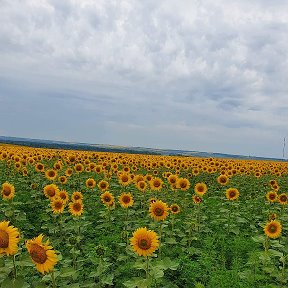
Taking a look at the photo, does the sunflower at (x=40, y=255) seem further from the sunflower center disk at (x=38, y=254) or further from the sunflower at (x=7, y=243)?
the sunflower at (x=7, y=243)

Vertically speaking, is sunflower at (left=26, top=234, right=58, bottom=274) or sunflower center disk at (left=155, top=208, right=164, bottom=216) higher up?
sunflower center disk at (left=155, top=208, right=164, bottom=216)

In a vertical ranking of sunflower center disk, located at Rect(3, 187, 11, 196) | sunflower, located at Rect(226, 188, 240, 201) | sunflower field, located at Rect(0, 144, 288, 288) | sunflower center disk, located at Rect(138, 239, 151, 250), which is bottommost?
sunflower field, located at Rect(0, 144, 288, 288)

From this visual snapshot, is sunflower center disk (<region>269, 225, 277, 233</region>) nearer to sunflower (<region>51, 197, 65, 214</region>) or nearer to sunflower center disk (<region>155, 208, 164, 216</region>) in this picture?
sunflower center disk (<region>155, 208, 164, 216</region>)

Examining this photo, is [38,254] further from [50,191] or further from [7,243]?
[50,191]

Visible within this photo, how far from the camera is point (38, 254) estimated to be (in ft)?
14.4

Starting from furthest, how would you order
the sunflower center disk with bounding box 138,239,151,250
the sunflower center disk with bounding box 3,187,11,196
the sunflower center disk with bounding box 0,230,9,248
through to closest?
the sunflower center disk with bounding box 3,187,11,196 → the sunflower center disk with bounding box 138,239,151,250 → the sunflower center disk with bounding box 0,230,9,248

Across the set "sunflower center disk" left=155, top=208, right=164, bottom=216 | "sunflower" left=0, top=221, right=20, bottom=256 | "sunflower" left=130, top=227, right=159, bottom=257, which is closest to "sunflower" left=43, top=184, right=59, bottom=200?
"sunflower center disk" left=155, top=208, right=164, bottom=216

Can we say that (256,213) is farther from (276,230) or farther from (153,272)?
(153,272)

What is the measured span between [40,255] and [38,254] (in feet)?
0.08

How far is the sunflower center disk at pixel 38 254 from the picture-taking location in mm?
4375

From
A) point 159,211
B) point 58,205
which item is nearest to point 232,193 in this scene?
point 159,211

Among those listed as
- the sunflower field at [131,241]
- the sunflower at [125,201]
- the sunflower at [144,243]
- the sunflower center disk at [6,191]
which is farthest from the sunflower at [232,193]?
the sunflower at [144,243]

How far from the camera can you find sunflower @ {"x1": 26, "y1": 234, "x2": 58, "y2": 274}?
438 centimetres

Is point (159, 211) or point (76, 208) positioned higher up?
point (159, 211)
